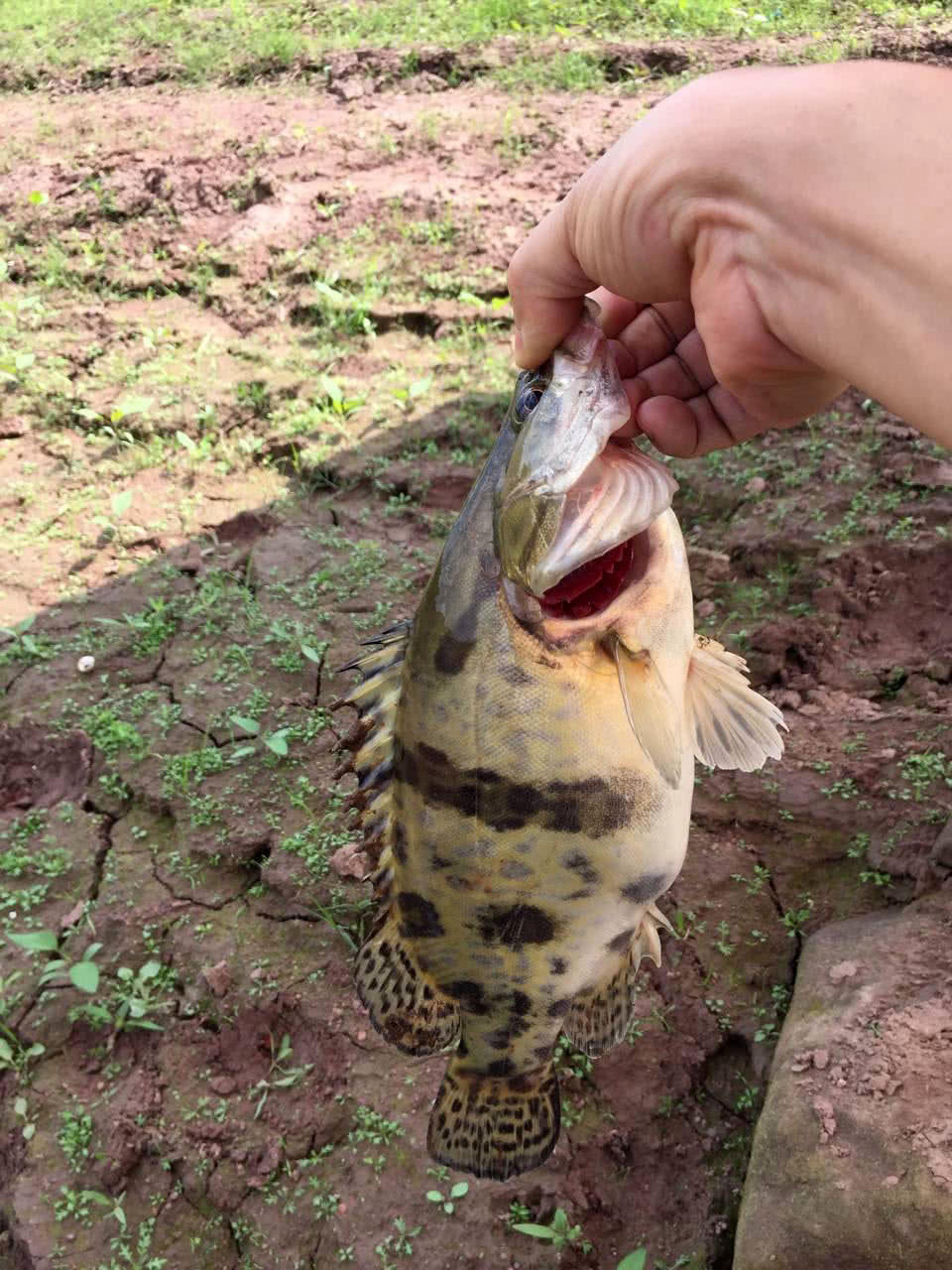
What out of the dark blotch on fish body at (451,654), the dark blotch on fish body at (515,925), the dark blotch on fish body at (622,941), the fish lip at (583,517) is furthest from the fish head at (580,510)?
the dark blotch on fish body at (622,941)

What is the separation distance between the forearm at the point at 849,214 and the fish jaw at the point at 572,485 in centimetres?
36

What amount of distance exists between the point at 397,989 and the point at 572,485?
1.31 metres

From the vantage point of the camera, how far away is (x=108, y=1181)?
3.19 metres

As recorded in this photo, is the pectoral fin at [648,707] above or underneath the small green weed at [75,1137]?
above

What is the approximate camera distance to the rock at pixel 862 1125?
8.19 feet

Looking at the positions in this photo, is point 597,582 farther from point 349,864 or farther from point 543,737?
point 349,864

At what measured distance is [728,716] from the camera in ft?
7.71

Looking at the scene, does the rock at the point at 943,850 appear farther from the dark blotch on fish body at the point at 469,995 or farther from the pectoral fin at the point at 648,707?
the dark blotch on fish body at the point at 469,995

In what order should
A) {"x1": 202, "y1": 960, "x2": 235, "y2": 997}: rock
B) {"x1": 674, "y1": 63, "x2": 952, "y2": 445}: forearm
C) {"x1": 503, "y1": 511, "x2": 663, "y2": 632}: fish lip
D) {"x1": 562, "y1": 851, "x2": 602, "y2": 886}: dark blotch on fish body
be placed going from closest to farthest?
{"x1": 674, "y1": 63, "x2": 952, "y2": 445}: forearm
{"x1": 503, "y1": 511, "x2": 663, "y2": 632}: fish lip
{"x1": 562, "y1": 851, "x2": 602, "y2": 886}: dark blotch on fish body
{"x1": 202, "y1": 960, "x2": 235, "y2": 997}: rock

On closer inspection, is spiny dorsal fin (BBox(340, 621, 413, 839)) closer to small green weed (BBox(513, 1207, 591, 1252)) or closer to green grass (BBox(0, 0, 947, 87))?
small green weed (BBox(513, 1207, 591, 1252))

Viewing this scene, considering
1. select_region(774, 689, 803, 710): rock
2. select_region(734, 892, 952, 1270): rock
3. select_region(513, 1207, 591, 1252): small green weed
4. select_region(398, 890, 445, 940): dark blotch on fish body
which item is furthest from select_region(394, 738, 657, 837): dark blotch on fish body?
select_region(774, 689, 803, 710): rock

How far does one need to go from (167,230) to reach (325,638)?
4080 mm

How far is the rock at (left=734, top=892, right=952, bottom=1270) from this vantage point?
250 cm

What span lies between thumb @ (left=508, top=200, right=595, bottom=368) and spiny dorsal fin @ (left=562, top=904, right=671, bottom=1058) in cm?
138
